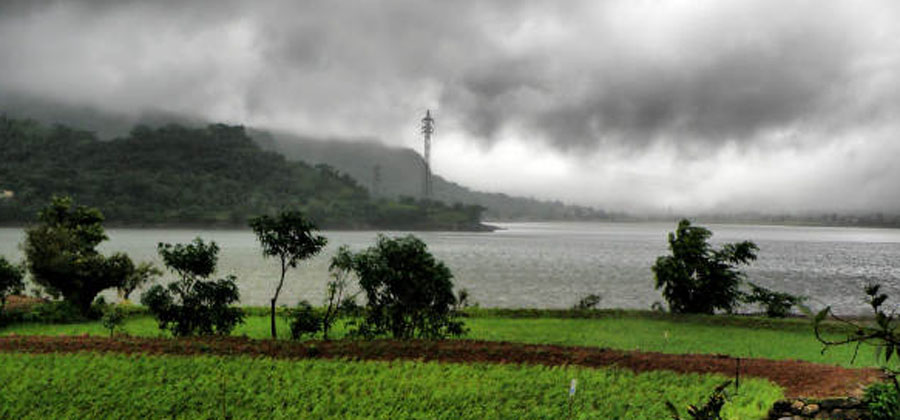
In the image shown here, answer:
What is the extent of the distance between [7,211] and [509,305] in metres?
173

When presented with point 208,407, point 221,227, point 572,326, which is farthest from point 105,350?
point 221,227

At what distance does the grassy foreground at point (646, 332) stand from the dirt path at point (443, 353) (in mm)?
4723

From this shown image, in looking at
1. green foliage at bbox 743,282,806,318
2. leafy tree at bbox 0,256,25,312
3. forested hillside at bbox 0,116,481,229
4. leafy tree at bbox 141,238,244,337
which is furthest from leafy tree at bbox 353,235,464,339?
forested hillside at bbox 0,116,481,229

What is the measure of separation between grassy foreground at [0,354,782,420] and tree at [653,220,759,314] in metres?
18.3

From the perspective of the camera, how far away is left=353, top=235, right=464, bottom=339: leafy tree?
17828mm

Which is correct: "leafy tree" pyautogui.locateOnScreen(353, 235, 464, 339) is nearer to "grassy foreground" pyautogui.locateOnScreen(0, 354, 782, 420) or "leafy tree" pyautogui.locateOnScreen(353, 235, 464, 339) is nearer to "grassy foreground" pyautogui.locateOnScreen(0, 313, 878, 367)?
"grassy foreground" pyautogui.locateOnScreen(0, 313, 878, 367)

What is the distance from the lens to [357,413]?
9445 millimetres

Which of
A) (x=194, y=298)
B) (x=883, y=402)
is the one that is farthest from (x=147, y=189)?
(x=883, y=402)

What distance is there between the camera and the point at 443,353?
13.9 m

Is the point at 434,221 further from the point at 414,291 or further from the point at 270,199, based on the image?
the point at 414,291

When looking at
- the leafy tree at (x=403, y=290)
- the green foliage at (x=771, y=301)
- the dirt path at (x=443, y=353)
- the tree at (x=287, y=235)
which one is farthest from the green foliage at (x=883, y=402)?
the green foliage at (x=771, y=301)

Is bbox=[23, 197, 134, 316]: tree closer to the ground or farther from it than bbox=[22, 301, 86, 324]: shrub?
farther from it

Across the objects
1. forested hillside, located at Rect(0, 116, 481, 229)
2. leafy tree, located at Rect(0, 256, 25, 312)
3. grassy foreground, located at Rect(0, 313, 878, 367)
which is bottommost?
grassy foreground, located at Rect(0, 313, 878, 367)

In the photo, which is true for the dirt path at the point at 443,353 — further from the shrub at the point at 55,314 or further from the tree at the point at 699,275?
the tree at the point at 699,275
